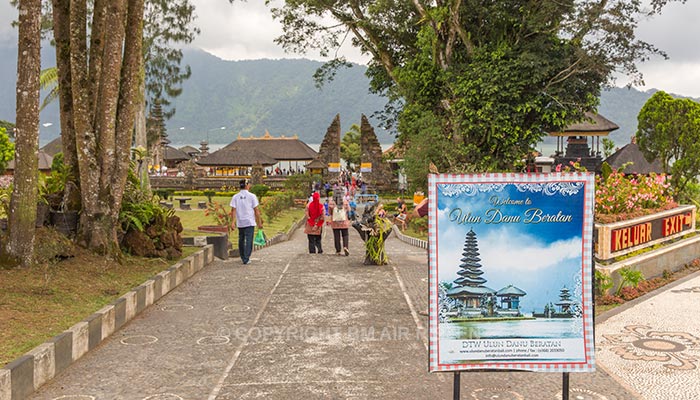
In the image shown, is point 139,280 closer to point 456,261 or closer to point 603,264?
point 456,261

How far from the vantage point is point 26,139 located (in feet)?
27.3

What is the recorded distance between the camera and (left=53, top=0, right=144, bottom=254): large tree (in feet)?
32.7

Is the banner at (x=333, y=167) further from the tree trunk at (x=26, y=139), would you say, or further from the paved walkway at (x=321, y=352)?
the tree trunk at (x=26, y=139)

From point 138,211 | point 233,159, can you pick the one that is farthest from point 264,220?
point 233,159

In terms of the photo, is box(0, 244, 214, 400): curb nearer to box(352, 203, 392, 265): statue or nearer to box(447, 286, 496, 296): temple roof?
Answer: box(447, 286, 496, 296): temple roof

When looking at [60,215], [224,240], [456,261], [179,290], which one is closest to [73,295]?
[179,290]

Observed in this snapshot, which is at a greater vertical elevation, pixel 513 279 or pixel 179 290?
pixel 513 279

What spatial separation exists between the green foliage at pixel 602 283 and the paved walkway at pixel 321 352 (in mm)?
514

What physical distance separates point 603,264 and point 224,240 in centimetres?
735

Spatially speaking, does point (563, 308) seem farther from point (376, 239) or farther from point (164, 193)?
point (164, 193)

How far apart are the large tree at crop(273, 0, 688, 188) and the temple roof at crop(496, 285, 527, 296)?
19398mm

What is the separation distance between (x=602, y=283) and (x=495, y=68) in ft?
50.7

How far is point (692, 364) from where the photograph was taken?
6430 millimetres

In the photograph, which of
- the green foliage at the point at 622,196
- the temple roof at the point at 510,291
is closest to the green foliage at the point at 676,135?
the green foliage at the point at 622,196
